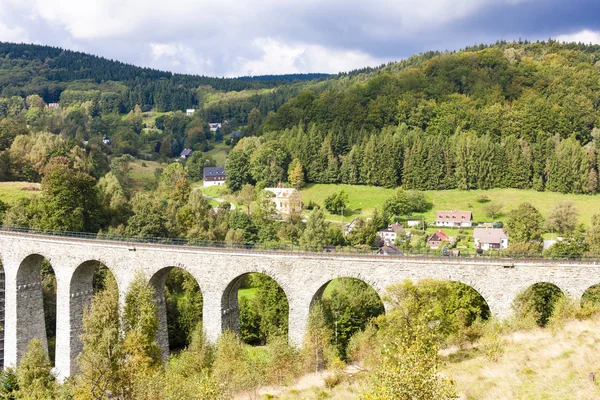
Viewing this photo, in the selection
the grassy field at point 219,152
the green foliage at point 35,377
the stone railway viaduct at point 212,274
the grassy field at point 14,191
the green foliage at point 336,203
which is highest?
the grassy field at point 219,152

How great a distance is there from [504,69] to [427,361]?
5875 inches

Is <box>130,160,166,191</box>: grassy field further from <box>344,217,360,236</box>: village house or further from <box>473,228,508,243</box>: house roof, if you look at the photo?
<box>473,228,508,243</box>: house roof

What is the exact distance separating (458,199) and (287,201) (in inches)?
1388

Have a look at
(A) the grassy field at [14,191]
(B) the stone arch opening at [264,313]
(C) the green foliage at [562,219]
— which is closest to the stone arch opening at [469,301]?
(B) the stone arch opening at [264,313]

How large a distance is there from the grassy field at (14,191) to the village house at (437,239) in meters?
63.7

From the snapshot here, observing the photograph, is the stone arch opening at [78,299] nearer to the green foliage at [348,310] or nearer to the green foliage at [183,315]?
the green foliage at [183,315]

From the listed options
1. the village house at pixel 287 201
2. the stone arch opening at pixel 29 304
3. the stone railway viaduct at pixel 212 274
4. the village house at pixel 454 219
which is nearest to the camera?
the stone railway viaduct at pixel 212 274

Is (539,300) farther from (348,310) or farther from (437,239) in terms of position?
(437,239)

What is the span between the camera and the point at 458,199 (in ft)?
357

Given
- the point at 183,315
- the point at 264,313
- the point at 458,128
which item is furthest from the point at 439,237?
the point at 458,128

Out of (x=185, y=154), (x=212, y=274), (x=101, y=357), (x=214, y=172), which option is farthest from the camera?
(x=185, y=154)

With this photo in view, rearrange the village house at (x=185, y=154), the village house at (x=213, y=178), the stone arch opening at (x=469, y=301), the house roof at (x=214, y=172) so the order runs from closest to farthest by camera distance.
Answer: the stone arch opening at (x=469, y=301), the village house at (x=213, y=178), the house roof at (x=214, y=172), the village house at (x=185, y=154)

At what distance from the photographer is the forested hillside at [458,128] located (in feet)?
367

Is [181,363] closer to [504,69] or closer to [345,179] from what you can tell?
[345,179]
